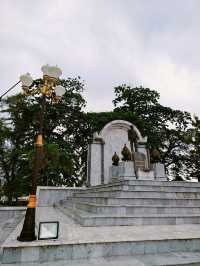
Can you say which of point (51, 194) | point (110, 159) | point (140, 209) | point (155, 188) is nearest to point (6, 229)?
point (140, 209)

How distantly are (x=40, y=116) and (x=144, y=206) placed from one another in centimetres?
441

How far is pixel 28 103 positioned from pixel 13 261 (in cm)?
2122

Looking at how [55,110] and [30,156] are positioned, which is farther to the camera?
[55,110]

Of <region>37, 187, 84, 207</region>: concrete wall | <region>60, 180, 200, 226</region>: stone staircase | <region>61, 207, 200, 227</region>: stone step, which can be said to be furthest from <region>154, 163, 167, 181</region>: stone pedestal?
<region>37, 187, 84, 207</region>: concrete wall

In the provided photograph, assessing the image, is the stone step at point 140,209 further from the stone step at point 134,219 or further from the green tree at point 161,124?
the green tree at point 161,124

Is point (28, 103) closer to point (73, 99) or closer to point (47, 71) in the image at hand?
point (73, 99)

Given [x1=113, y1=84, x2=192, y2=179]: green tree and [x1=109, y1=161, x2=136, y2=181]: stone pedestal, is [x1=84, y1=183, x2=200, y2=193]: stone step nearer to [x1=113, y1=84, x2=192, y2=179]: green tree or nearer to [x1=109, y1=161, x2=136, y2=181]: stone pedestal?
[x1=109, y1=161, x2=136, y2=181]: stone pedestal

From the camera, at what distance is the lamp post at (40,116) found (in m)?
4.52

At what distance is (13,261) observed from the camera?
3662 millimetres

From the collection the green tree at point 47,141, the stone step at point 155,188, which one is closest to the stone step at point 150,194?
the stone step at point 155,188

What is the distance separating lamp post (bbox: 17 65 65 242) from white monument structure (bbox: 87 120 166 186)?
7.14 m

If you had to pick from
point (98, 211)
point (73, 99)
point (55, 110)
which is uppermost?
point (73, 99)

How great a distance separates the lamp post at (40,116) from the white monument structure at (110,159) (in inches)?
281

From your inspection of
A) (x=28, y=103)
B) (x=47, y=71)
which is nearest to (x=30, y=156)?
(x=28, y=103)
